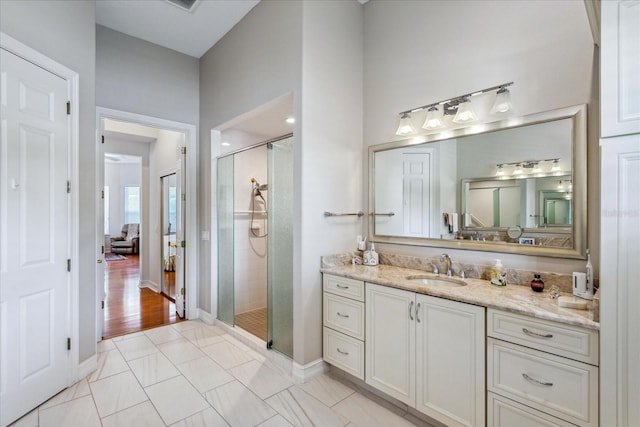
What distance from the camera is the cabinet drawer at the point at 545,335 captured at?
4.31 ft

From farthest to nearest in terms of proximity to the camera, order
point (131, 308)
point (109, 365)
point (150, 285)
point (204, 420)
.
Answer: point (150, 285) < point (131, 308) < point (109, 365) < point (204, 420)

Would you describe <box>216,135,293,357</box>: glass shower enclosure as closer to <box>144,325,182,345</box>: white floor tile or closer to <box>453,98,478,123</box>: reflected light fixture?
<box>144,325,182,345</box>: white floor tile

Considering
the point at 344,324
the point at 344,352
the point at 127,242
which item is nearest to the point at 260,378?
the point at 344,352

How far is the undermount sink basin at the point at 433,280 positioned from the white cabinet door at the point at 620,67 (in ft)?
4.09

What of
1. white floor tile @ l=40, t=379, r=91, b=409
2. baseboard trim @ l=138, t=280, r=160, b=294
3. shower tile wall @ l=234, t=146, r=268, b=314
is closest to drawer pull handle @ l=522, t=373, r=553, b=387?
white floor tile @ l=40, t=379, r=91, b=409

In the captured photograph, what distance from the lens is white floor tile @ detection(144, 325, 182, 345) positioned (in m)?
3.21

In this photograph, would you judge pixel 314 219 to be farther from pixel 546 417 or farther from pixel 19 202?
pixel 19 202

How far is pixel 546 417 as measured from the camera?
4.66 feet

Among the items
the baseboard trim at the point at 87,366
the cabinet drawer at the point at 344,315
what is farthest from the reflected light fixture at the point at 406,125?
the baseboard trim at the point at 87,366

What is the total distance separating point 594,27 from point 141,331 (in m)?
4.52

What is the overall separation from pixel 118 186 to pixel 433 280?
1154 centimetres

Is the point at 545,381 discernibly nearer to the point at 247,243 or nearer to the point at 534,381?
the point at 534,381

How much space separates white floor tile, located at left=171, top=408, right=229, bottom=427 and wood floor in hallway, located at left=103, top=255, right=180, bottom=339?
1936mm

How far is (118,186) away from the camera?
10539 mm
